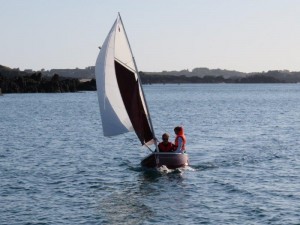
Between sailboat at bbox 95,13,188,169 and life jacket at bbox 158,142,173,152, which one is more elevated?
sailboat at bbox 95,13,188,169

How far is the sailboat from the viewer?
3322 cm

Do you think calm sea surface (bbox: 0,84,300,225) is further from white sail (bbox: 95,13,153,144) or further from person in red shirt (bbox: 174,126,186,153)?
white sail (bbox: 95,13,153,144)

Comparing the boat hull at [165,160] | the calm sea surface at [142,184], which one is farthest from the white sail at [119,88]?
the calm sea surface at [142,184]

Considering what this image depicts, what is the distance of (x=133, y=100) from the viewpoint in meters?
36.1

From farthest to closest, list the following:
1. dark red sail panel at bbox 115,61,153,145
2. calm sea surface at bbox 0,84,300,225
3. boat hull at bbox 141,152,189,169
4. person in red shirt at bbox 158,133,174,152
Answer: person in red shirt at bbox 158,133,174,152 → boat hull at bbox 141,152,189,169 → dark red sail panel at bbox 115,61,153,145 → calm sea surface at bbox 0,84,300,225

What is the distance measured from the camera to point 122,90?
1388 inches

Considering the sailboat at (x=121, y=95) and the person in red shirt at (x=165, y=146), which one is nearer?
the sailboat at (x=121, y=95)

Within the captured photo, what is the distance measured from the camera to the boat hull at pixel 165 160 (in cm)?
3681

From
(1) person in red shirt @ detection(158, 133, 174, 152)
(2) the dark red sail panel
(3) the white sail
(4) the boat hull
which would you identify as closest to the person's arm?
(4) the boat hull

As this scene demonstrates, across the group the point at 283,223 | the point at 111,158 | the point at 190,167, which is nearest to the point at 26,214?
the point at 283,223

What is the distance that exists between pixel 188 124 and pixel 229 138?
21048 mm

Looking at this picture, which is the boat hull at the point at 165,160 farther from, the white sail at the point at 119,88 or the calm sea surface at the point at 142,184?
the white sail at the point at 119,88

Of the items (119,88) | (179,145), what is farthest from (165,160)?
(119,88)

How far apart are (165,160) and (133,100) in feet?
13.5
